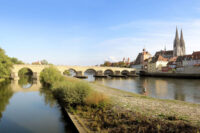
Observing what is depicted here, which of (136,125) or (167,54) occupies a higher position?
(167,54)

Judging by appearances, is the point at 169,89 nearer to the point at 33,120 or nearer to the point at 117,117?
the point at 117,117

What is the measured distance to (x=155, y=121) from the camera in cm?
781

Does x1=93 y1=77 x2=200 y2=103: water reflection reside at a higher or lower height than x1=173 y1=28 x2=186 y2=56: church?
lower

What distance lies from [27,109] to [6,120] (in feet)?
11.0

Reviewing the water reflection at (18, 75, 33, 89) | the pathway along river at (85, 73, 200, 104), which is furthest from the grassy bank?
the water reflection at (18, 75, 33, 89)

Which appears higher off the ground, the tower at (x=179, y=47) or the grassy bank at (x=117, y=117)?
the tower at (x=179, y=47)

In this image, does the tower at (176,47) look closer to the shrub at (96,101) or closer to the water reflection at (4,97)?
the water reflection at (4,97)

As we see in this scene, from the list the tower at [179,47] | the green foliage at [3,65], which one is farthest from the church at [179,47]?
the green foliage at [3,65]

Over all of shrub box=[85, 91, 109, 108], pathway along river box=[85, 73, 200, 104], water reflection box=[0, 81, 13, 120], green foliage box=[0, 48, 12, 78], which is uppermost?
green foliage box=[0, 48, 12, 78]

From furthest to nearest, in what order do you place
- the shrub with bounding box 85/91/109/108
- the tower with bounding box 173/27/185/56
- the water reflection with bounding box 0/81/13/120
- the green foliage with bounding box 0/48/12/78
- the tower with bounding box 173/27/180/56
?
the tower with bounding box 173/27/185/56 < the tower with bounding box 173/27/180/56 < the green foliage with bounding box 0/48/12/78 < the water reflection with bounding box 0/81/13/120 < the shrub with bounding box 85/91/109/108

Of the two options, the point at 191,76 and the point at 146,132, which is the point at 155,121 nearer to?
the point at 146,132

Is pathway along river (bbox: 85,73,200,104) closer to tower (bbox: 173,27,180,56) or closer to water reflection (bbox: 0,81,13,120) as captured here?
water reflection (bbox: 0,81,13,120)

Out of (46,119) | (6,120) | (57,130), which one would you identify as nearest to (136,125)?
(57,130)

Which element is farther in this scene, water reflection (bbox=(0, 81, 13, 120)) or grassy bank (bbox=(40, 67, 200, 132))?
water reflection (bbox=(0, 81, 13, 120))
